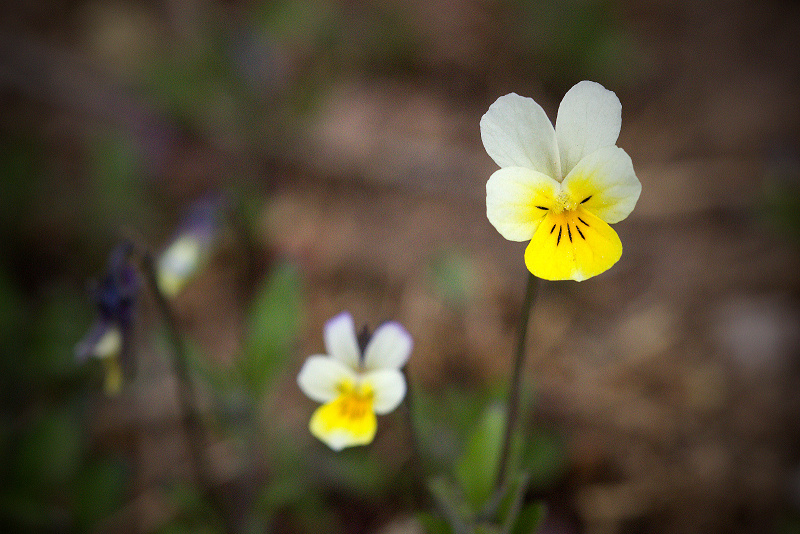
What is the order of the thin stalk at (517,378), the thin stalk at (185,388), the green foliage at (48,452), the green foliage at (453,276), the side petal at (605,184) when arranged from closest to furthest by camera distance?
the side petal at (605,184), the thin stalk at (517,378), the thin stalk at (185,388), the green foliage at (48,452), the green foliage at (453,276)

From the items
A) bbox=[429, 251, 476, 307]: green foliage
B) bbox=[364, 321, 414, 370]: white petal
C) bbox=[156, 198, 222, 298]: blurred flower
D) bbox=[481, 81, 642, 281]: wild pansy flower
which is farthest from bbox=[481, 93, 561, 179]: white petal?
bbox=[429, 251, 476, 307]: green foliage

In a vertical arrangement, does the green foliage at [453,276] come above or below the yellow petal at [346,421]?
above

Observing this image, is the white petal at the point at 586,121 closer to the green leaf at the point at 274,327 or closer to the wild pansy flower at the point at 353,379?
the wild pansy flower at the point at 353,379

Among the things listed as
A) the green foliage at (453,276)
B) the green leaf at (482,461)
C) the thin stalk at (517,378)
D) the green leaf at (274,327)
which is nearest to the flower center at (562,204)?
the thin stalk at (517,378)

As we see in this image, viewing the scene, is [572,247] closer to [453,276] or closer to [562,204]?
[562,204]

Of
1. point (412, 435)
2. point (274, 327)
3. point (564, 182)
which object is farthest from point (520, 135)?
point (274, 327)

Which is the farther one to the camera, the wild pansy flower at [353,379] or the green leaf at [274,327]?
the green leaf at [274,327]

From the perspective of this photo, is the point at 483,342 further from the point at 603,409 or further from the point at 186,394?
the point at 186,394
